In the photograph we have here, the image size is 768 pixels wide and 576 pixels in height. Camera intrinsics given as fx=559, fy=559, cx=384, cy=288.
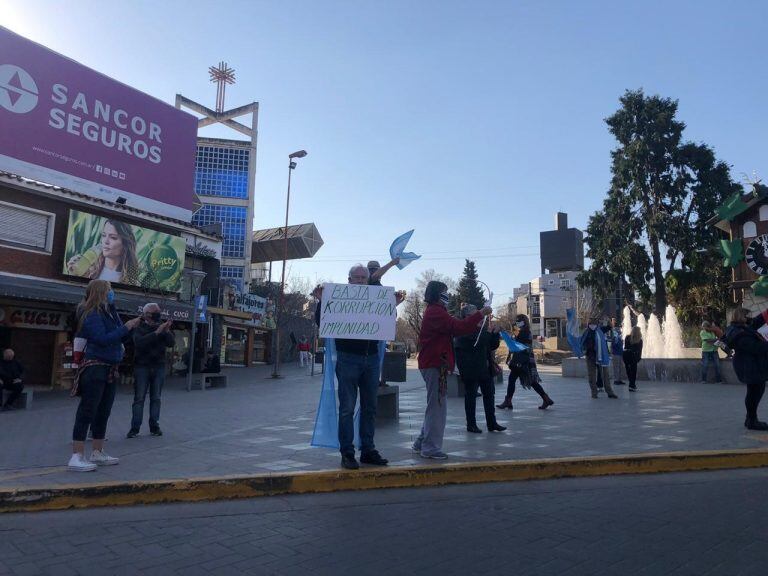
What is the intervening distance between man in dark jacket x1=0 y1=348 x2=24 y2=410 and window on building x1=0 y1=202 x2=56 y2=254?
5.63 meters

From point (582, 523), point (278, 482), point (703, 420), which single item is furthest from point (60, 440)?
point (703, 420)

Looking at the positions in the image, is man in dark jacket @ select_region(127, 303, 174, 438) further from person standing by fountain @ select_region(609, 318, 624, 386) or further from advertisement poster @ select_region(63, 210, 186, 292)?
advertisement poster @ select_region(63, 210, 186, 292)

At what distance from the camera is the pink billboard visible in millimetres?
17641

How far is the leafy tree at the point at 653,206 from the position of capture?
34719mm

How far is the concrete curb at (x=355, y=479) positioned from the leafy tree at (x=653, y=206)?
31.7m

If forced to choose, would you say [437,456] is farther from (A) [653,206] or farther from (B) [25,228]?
(A) [653,206]

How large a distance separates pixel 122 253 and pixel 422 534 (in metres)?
18.5

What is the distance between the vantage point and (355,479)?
16.7 feet

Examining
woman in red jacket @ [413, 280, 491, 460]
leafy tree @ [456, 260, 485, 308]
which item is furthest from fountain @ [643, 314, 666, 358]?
leafy tree @ [456, 260, 485, 308]

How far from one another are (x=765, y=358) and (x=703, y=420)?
4.98 ft

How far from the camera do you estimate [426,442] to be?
5.86 metres

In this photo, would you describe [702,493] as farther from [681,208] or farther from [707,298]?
[681,208]

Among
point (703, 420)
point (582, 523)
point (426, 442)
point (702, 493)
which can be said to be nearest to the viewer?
point (582, 523)

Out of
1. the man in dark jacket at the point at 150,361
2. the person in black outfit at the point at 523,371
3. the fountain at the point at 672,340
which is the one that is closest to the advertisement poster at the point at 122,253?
the man in dark jacket at the point at 150,361
